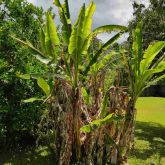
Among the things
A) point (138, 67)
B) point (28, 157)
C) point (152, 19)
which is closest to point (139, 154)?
point (28, 157)

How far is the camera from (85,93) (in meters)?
9.66

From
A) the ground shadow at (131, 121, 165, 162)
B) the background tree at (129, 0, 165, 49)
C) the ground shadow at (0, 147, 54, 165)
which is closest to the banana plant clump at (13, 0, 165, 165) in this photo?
the ground shadow at (0, 147, 54, 165)

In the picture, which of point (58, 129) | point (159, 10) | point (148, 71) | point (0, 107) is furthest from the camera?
point (159, 10)

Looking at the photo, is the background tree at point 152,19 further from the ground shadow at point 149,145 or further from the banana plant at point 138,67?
the banana plant at point 138,67

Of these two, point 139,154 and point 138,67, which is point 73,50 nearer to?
point 138,67

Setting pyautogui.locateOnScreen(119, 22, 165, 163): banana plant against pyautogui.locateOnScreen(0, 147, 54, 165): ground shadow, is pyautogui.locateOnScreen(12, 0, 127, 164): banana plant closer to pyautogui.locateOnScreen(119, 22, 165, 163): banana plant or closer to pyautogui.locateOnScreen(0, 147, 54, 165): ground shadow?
pyautogui.locateOnScreen(119, 22, 165, 163): banana plant

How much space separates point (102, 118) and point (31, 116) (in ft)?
8.65

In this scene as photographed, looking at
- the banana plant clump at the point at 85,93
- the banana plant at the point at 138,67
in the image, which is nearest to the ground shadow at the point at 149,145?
the banana plant clump at the point at 85,93

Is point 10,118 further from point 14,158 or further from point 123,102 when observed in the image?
point 123,102

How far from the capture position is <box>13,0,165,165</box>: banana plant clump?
29.0ft

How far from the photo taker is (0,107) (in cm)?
1043

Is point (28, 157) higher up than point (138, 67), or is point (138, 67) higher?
point (138, 67)

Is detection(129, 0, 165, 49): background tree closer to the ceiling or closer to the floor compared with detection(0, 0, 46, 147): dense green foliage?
closer to the ceiling

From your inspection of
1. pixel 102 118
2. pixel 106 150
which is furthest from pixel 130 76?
pixel 106 150
